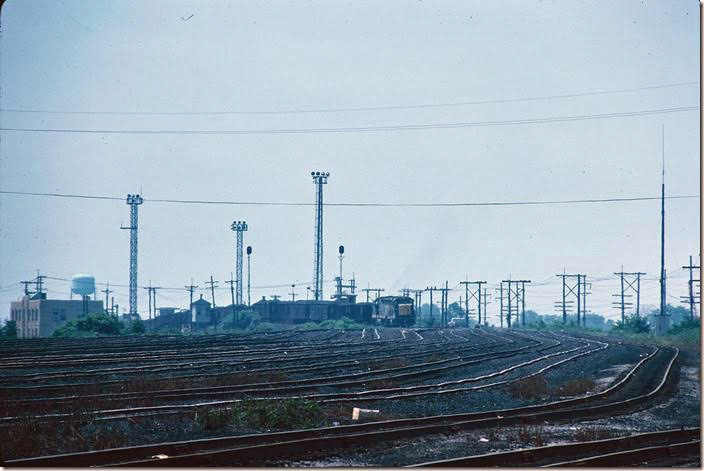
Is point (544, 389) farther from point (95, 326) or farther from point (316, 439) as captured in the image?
point (95, 326)

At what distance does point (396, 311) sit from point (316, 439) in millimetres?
70633

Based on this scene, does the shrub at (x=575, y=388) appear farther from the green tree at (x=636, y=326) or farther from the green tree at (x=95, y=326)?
the green tree at (x=636, y=326)

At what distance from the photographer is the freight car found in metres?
83.2

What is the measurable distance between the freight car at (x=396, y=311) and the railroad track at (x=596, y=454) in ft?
225

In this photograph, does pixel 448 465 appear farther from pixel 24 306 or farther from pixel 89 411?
pixel 24 306

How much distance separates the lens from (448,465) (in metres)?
11.4

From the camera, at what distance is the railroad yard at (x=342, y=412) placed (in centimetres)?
→ 1230

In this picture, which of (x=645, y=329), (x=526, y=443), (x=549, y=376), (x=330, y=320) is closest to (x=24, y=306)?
(x=330, y=320)

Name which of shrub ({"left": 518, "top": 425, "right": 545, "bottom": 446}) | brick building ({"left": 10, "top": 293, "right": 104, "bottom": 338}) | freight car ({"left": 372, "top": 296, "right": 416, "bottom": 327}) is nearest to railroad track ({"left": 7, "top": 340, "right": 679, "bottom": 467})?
shrub ({"left": 518, "top": 425, "right": 545, "bottom": 446})

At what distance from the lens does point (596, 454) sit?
512 inches

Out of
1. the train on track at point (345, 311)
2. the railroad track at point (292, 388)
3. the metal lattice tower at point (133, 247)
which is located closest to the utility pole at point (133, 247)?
the metal lattice tower at point (133, 247)

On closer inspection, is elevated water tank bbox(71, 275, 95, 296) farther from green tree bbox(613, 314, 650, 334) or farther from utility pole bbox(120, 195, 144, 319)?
green tree bbox(613, 314, 650, 334)

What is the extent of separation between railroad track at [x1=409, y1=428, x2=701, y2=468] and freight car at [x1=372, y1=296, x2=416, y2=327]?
68.6 m

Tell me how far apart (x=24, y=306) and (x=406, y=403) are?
3799 inches
